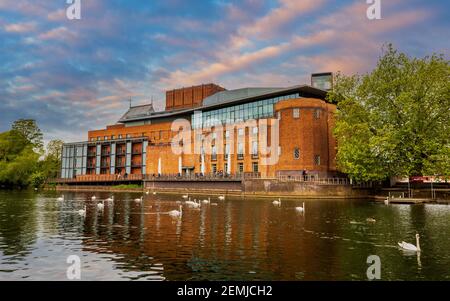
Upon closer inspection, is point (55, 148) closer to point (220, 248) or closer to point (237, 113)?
point (237, 113)

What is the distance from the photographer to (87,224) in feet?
88.6

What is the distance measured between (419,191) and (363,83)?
680 inches

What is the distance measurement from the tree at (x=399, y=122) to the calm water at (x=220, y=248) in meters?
23.1

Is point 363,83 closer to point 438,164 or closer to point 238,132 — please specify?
point 438,164

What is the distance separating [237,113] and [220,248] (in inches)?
2762

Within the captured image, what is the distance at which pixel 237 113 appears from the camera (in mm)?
87188

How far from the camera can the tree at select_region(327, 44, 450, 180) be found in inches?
1969

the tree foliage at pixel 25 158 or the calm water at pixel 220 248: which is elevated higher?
the tree foliage at pixel 25 158

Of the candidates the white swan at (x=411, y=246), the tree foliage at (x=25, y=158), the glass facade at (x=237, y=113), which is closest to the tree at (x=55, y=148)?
the tree foliage at (x=25, y=158)

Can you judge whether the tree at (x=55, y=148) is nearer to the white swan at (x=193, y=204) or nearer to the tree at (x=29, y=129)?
the tree at (x=29, y=129)

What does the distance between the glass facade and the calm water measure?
172ft

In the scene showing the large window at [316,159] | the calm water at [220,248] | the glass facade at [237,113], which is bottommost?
the calm water at [220,248]

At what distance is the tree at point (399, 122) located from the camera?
50.0 meters

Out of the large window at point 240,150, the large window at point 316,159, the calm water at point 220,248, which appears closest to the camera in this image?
the calm water at point 220,248
